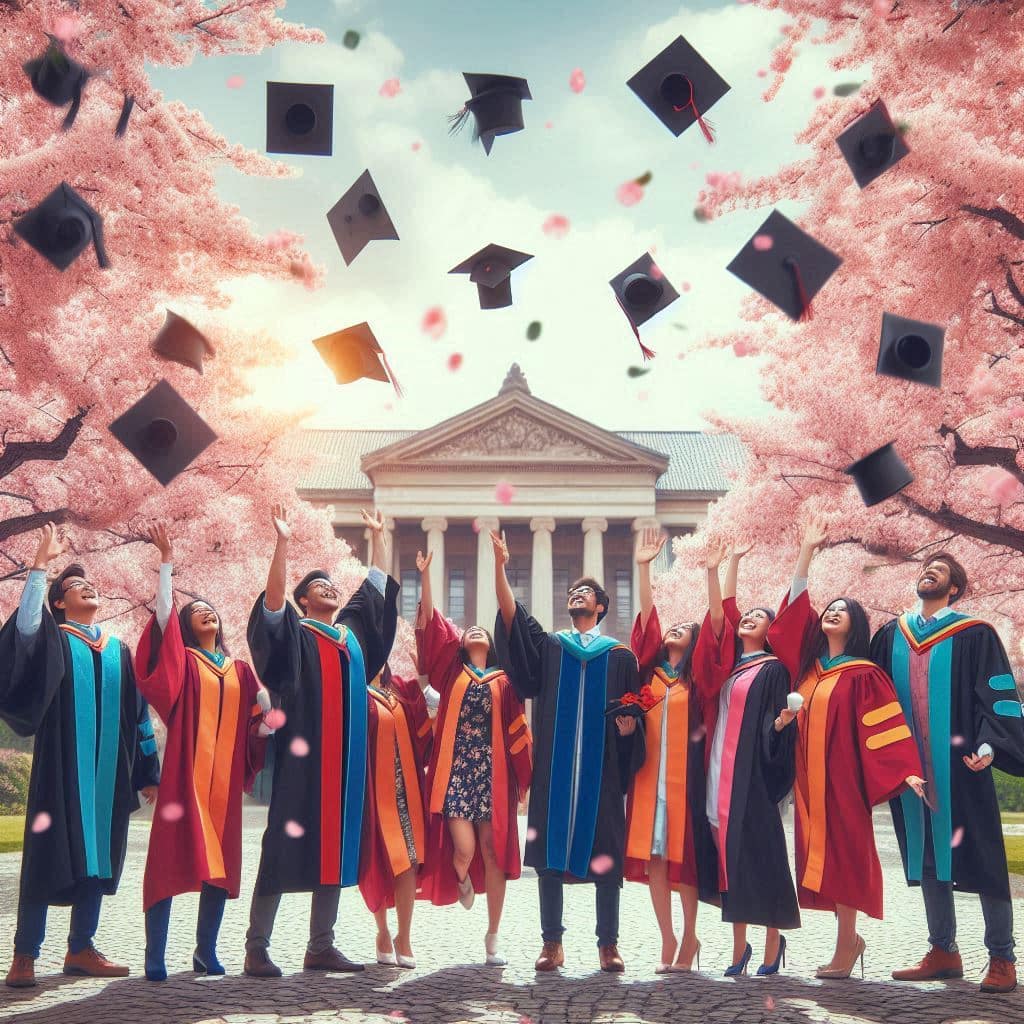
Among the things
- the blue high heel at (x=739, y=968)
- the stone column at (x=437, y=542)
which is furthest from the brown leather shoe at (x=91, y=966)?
the stone column at (x=437, y=542)

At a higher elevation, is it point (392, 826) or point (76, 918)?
point (392, 826)

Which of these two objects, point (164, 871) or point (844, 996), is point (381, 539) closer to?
point (164, 871)

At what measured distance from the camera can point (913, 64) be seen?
37.2 feet

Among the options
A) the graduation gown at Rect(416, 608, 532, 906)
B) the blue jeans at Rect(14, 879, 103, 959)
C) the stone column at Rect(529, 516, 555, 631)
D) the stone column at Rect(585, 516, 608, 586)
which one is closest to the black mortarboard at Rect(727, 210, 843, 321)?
the graduation gown at Rect(416, 608, 532, 906)

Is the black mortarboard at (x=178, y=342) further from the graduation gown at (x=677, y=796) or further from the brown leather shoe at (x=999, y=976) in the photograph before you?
the brown leather shoe at (x=999, y=976)

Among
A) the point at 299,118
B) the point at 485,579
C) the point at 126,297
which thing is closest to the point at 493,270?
the point at 299,118

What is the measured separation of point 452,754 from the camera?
632 centimetres

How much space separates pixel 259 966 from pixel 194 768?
0.98 meters

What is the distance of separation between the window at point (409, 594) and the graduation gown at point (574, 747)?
3737cm

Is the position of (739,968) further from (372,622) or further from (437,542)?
(437,542)

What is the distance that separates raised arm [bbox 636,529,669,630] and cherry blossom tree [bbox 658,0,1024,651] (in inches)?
114

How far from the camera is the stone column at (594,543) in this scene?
48.3m

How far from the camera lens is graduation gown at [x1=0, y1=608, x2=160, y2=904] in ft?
18.3

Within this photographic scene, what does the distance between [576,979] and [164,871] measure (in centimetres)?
202
